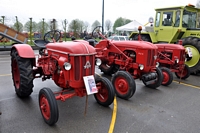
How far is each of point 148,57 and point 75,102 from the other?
2.14m

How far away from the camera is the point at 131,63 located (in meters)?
4.76

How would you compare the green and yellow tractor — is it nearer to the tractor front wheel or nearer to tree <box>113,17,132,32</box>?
the tractor front wheel

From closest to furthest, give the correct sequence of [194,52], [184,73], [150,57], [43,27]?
[150,57]
[184,73]
[194,52]
[43,27]

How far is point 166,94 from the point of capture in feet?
14.9

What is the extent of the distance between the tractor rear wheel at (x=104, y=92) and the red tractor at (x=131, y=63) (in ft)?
2.38

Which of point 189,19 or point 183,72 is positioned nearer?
point 183,72

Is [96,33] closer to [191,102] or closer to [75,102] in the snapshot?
[75,102]

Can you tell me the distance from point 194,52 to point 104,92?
4862 mm

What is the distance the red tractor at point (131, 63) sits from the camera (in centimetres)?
411

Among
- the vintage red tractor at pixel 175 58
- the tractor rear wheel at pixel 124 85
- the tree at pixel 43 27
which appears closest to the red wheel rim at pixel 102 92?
the tractor rear wheel at pixel 124 85

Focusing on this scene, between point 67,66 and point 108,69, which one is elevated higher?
point 67,66

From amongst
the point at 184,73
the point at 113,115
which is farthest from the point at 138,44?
the point at 184,73

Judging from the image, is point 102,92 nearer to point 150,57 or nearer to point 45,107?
point 45,107

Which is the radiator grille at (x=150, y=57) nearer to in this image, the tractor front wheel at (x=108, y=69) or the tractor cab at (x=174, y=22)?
the tractor front wheel at (x=108, y=69)
